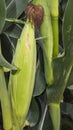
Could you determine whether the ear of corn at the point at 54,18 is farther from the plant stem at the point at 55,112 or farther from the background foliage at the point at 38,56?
the plant stem at the point at 55,112

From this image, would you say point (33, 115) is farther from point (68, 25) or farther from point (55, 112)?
point (68, 25)

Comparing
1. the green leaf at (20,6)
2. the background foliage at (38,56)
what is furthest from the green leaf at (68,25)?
the green leaf at (20,6)

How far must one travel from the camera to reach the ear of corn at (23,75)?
0.65m

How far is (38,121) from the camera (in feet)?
2.87

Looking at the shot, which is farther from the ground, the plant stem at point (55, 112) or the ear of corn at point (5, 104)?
the ear of corn at point (5, 104)

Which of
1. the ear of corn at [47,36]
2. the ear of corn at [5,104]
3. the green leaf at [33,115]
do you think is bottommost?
the green leaf at [33,115]

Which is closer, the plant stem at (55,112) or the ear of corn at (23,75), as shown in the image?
the ear of corn at (23,75)

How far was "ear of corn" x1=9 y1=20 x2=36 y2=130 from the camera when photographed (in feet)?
2.13

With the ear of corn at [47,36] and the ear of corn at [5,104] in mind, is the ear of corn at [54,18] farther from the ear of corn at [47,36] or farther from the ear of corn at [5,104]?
the ear of corn at [5,104]

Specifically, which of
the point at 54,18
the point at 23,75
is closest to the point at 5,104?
the point at 23,75

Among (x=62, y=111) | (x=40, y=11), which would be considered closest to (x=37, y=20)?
(x=40, y=11)

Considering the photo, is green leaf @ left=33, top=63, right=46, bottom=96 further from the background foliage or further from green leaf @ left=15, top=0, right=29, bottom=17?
green leaf @ left=15, top=0, right=29, bottom=17

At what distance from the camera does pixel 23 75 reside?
0.67m

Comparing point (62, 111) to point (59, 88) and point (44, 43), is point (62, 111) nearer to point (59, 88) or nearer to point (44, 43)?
point (59, 88)
